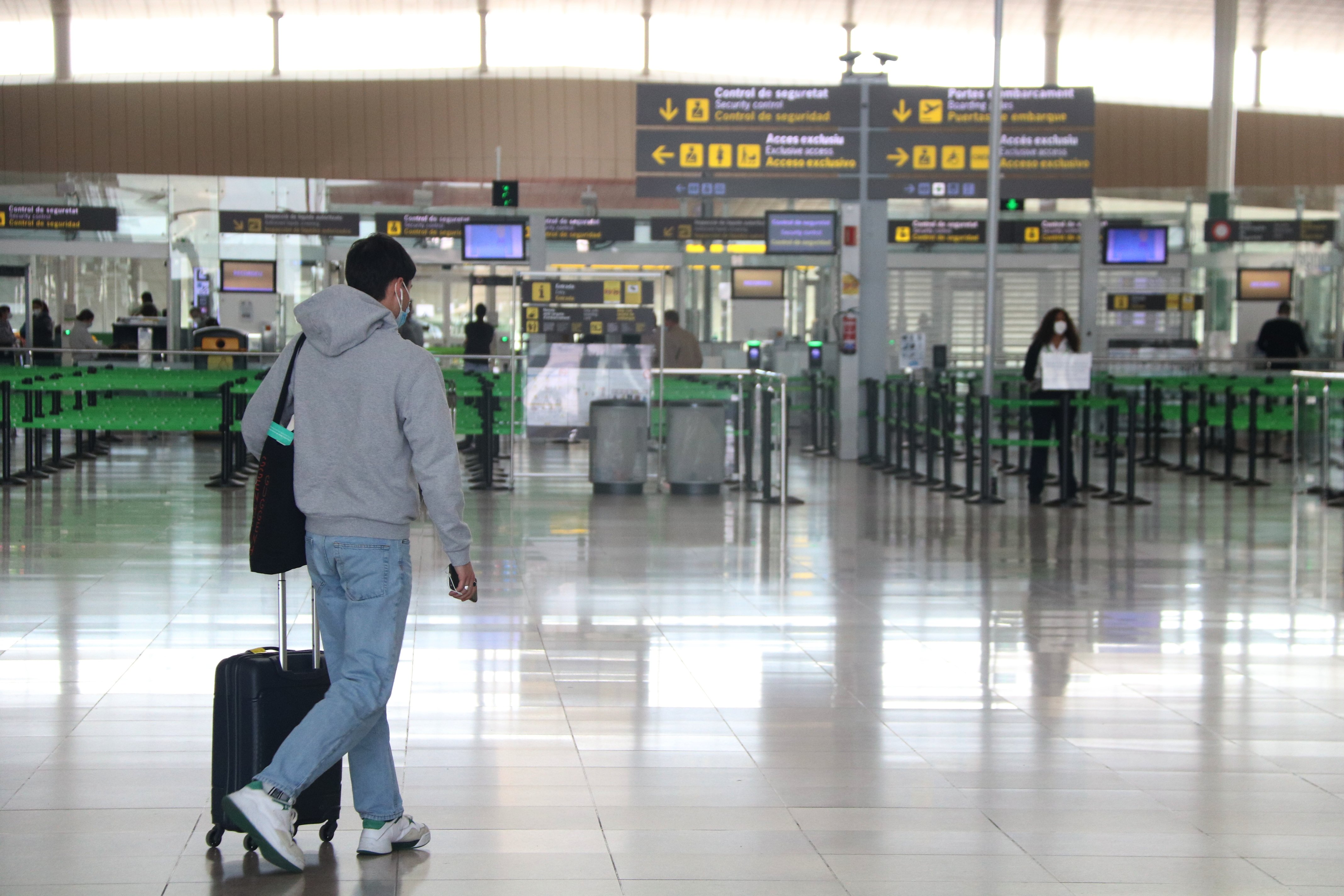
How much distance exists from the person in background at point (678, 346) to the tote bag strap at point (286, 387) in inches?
492

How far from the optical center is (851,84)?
1444 cm

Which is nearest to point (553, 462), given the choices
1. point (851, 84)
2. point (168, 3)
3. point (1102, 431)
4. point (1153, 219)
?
point (851, 84)

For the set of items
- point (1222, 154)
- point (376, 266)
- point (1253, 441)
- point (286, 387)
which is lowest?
point (1253, 441)

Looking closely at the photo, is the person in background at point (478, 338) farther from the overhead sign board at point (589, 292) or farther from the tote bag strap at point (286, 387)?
the tote bag strap at point (286, 387)

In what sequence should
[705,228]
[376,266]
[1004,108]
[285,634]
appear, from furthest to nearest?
[705,228], [1004,108], [285,634], [376,266]

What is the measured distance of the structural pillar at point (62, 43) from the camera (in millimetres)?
26922

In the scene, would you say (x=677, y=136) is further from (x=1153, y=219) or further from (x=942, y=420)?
(x=1153, y=219)

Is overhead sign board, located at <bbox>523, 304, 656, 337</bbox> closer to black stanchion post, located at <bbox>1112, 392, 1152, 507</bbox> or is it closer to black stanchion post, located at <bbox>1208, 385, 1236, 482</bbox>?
black stanchion post, located at <bbox>1112, 392, 1152, 507</bbox>

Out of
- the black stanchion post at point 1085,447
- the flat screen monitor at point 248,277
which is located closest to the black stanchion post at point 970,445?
the black stanchion post at point 1085,447

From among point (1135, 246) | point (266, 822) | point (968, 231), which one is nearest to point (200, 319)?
point (968, 231)

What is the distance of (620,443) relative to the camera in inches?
484

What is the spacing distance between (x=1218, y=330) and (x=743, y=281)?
7.37 metres

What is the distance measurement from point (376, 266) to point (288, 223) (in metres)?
19.5

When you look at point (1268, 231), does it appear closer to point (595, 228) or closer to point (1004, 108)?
point (1004, 108)
